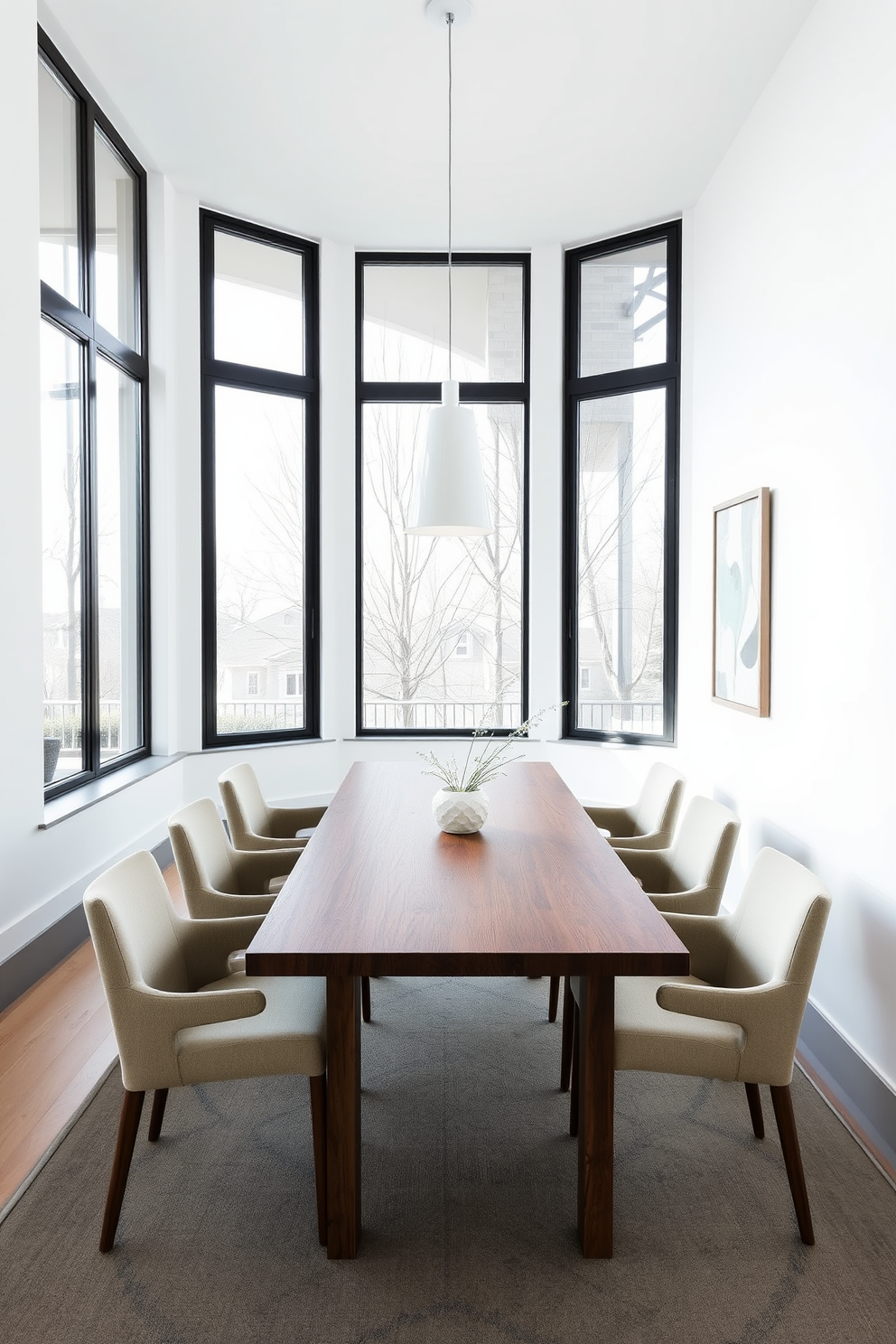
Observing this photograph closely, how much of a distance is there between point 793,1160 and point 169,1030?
1.43m

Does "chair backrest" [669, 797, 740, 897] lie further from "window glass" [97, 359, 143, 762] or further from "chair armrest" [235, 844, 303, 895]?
"window glass" [97, 359, 143, 762]

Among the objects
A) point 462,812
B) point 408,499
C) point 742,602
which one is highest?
A: point 408,499

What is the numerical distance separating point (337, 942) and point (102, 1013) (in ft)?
5.67

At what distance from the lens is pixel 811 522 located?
2.88 metres

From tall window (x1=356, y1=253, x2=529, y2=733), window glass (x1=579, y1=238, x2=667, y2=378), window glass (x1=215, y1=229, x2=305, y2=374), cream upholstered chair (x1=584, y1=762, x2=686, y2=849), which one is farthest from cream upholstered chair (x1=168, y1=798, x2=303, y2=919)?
window glass (x1=579, y1=238, x2=667, y2=378)

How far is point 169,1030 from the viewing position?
1.76 m

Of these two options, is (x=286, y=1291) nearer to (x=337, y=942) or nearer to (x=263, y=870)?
(x=337, y=942)

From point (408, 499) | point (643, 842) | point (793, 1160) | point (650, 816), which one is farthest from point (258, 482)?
point (793, 1160)

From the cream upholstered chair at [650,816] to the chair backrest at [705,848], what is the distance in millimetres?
257

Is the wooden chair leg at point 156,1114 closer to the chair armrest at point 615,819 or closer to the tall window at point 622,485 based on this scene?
the chair armrest at point 615,819

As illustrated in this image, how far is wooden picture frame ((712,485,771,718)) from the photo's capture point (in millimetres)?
3285

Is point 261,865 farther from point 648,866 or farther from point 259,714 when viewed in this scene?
point 259,714

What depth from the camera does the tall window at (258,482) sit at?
4848 mm

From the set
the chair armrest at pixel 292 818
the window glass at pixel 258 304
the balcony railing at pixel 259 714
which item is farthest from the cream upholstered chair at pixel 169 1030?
the window glass at pixel 258 304
